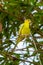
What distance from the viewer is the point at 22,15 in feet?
2.98

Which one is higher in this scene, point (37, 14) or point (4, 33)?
point (37, 14)

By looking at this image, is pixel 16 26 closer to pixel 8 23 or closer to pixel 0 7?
pixel 8 23

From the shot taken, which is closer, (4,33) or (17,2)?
(17,2)

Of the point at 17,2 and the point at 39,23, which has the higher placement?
the point at 17,2

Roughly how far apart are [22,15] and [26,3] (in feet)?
0.19

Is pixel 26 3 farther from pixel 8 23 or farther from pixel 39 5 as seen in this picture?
pixel 8 23

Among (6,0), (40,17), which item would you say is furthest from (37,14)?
(6,0)

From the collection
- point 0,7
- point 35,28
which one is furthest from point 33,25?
point 0,7

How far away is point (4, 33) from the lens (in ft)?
3.62

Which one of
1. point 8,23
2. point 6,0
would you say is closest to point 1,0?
point 6,0

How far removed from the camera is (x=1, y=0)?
956 mm

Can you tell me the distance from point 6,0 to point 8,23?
6.2 inches

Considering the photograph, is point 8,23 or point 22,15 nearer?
point 22,15

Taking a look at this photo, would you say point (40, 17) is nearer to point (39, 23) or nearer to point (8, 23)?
point (39, 23)
